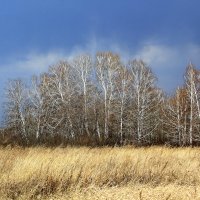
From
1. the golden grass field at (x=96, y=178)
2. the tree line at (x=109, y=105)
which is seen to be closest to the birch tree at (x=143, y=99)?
the tree line at (x=109, y=105)

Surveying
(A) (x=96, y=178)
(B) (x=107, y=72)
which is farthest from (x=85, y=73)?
(A) (x=96, y=178)

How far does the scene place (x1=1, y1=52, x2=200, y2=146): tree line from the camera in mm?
41875

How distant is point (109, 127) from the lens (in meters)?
46.5

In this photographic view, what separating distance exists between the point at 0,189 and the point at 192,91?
3210cm

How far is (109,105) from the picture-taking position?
144 feet

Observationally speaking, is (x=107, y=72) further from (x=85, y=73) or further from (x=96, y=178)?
(x=96, y=178)

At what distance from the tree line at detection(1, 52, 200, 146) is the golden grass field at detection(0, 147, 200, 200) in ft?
93.1

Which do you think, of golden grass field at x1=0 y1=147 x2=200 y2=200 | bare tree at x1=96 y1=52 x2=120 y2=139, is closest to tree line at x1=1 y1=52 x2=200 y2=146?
bare tree at x1=96 y1=52 x2=120 y2=139

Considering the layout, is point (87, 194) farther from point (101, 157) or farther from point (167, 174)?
point (101, 157)

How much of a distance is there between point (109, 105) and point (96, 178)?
34500mm

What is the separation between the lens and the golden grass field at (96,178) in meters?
6.95

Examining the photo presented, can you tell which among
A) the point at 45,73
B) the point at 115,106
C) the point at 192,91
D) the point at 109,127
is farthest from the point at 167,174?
the point at 45,73

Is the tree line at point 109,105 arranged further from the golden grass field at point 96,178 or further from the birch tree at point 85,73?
the golden grass field at point 96,178

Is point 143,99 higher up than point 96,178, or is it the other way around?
point 143,99
